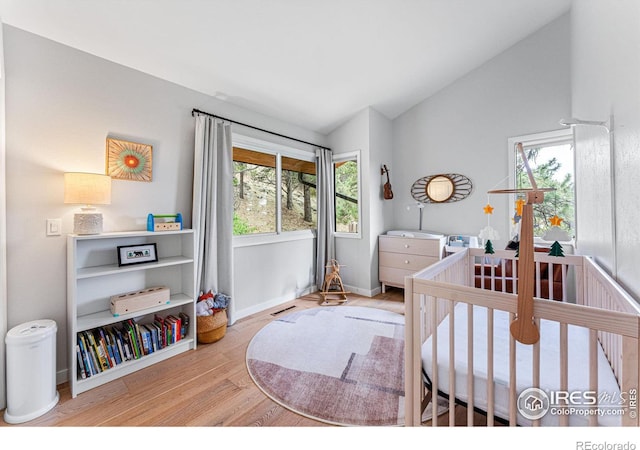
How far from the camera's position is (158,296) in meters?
2.10

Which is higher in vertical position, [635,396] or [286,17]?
[286,17]

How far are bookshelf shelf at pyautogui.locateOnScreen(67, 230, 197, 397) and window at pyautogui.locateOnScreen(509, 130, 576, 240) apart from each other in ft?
12.1

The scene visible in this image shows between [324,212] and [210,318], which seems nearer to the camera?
[210,318]

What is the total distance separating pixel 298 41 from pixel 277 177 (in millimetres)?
1475

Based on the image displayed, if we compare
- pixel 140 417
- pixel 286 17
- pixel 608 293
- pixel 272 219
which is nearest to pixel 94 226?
pixel 140 417

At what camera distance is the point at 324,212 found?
148 inches

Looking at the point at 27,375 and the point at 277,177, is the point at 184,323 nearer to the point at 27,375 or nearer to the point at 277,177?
the point at 27,375

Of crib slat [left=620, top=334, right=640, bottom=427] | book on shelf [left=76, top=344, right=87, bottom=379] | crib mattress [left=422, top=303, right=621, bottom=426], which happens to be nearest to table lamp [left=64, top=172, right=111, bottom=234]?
book on shelf [left=76, top=344, right=87, bottom=379]

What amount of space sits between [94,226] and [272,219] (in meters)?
1.79

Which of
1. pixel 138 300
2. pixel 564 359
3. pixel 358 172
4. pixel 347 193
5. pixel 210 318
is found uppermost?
pixel 358 172

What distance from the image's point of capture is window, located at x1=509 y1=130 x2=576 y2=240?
298 centimetres

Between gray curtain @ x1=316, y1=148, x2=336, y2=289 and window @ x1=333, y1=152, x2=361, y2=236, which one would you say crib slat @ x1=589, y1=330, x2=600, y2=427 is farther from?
gray curtain @ x1=316, y1=148, x2=336, y2=289

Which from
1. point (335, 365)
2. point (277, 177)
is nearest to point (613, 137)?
point (335, 365)

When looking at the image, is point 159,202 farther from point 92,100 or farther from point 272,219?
point 272,219
